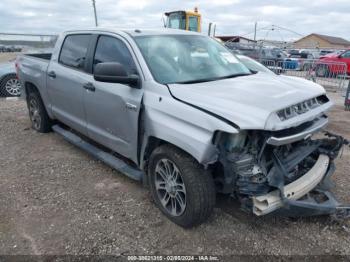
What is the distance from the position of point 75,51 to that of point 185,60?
1768 millimetres

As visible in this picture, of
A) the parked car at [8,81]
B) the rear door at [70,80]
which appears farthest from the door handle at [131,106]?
the parked car at [8,81]

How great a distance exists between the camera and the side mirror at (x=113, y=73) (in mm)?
3113

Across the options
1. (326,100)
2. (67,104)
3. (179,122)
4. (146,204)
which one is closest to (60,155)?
(67,104)

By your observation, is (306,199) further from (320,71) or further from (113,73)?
(320,71)

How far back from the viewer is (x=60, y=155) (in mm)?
5016

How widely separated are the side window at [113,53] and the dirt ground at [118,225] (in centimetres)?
151

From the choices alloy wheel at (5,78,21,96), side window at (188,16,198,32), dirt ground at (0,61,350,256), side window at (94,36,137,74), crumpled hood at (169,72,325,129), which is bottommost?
dirt ground at (0,61,350,256)

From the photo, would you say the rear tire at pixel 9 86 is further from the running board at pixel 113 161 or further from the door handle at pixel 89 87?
the door handle at pixel 89 87

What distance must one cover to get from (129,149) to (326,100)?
2.18 metres

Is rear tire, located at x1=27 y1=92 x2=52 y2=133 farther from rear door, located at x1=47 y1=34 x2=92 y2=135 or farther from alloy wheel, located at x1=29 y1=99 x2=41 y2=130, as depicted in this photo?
rear door, located at x1=47 y1=34 x2=92 y2=135

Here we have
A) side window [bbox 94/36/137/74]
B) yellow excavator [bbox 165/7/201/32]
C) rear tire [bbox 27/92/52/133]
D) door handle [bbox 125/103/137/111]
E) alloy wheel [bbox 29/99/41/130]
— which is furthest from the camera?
yellow excavator [bbox 165/7/201/32]

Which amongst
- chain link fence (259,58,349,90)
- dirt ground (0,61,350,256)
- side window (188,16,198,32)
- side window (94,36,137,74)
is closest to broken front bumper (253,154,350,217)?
dirt ground (0,61,350,256)

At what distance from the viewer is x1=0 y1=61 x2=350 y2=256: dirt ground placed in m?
2.91

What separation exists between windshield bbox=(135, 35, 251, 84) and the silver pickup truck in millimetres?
13
